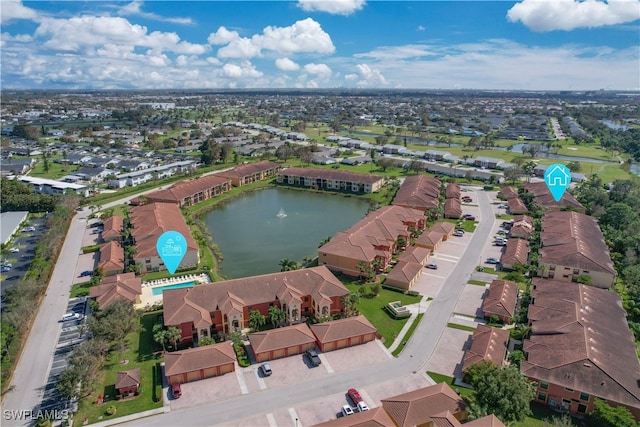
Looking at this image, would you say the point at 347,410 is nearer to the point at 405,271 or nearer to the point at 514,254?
the point at 405,271

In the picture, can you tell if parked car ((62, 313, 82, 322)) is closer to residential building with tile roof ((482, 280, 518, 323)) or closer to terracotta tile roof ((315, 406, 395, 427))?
terracotta tile roof ((315, 406, 395, 427))

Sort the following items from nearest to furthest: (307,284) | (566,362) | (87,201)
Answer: (566,362) → (307,284) → (87,201)

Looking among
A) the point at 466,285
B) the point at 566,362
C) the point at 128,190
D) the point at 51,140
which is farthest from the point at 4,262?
the point at 51,140

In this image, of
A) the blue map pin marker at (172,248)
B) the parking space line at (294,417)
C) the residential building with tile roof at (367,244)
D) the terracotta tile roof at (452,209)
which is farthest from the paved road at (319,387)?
the terracotta tile roof at (452,209)

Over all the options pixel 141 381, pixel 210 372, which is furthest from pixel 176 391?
pixel 141 381

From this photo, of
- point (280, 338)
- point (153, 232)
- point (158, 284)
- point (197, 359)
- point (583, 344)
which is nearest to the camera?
point (583, 344)

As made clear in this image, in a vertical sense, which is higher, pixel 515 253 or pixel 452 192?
pixel 452 192

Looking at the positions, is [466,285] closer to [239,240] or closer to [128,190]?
[239,240]

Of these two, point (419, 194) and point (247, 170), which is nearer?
point (419, 194)
